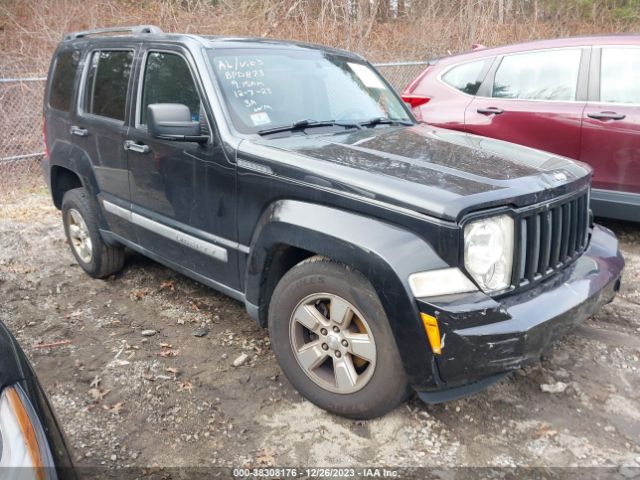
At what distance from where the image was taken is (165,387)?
10.3 ft

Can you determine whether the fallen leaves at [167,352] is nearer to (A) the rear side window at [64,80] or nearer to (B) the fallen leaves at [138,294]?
(B) the fallen leaves at [138,294]

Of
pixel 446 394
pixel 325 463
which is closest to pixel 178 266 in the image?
pixel 325 463

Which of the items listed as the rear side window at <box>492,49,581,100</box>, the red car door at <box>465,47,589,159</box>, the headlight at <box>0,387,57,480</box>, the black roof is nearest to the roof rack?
the black roof

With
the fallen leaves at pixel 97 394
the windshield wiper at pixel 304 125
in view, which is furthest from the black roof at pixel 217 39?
the fallen leaves at pixel 97 394

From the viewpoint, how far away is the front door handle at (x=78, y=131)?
4297 millimetres

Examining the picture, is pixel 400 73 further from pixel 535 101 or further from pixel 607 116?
pixel 607 116

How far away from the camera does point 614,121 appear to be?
15.7ft

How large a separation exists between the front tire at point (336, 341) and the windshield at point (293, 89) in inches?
40.5

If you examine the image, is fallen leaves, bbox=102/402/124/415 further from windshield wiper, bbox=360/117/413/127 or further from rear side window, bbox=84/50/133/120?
windshield wiper, bbox=360/117/413/127

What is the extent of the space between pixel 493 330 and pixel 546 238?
2.04 ft

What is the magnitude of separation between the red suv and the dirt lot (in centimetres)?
126

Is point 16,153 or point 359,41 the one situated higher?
point 359,41

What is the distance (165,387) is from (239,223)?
1040 millimetres

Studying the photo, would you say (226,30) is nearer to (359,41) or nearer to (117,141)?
(359,41)
